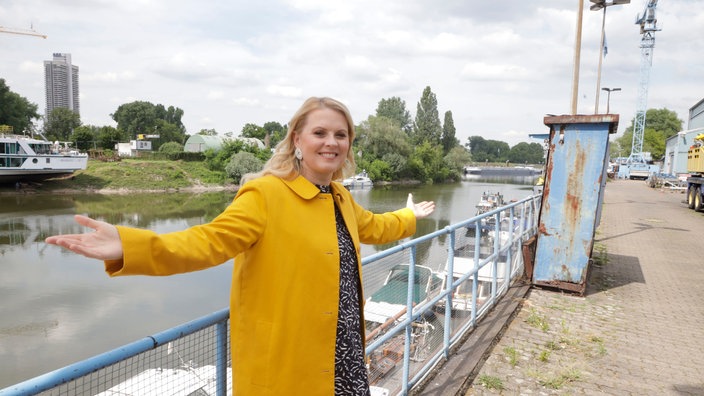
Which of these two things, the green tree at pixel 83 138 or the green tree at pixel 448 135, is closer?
the green tree at pixel 83 138

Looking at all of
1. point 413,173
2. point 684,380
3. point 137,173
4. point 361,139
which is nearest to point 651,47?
point 413,173

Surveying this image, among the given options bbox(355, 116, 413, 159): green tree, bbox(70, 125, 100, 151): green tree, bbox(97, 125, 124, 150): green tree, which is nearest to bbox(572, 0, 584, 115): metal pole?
bbox(355, 116, 413, 159): green tree

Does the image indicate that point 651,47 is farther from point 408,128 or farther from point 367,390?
point 367,390

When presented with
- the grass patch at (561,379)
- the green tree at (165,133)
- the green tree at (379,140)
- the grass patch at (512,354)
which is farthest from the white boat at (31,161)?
the grass patch at (561,379)

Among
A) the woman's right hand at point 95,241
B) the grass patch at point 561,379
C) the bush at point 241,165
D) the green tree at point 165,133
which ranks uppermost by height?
the green tree at point 165,133

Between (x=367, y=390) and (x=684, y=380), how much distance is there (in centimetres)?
342

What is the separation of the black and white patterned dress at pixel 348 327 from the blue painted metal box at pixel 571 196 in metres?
4.74

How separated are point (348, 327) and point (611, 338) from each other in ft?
13.3

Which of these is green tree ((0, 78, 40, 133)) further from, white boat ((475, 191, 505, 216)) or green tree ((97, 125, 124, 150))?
white boat ((475, 191, 505, 216))

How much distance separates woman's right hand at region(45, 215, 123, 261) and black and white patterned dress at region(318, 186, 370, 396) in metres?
0.83

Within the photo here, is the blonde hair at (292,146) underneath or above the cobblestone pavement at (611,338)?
above

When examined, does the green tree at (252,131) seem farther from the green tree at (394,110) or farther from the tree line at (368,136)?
the green tree at (394,110)

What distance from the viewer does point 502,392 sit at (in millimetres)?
3615

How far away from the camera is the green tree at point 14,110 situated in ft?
171
